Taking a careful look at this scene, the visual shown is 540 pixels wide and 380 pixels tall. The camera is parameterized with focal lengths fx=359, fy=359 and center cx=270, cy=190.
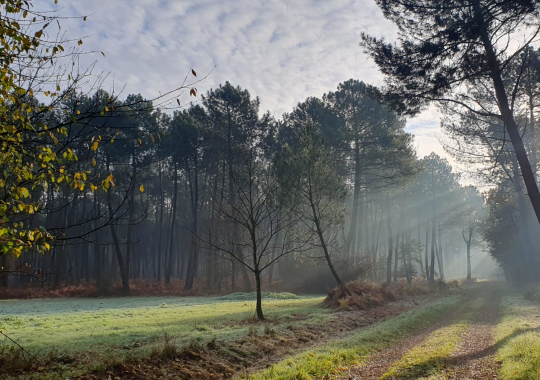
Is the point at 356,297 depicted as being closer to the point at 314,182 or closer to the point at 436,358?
the point at 314,182

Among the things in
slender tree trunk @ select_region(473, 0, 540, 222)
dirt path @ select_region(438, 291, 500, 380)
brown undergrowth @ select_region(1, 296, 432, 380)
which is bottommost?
dirt path @ select_region(438, 291, 500, 380)

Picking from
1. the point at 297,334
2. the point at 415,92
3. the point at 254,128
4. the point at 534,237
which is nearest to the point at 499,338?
the point at 297,334

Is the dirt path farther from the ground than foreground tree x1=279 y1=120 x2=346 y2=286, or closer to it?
closer to it

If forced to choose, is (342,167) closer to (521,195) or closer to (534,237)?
(521,195)

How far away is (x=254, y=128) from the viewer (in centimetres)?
3603

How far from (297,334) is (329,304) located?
8392 millimetres

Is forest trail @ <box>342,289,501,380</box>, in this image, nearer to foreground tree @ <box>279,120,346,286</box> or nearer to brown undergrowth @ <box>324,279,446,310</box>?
brown undergrowth @ <box>324,279,446,310</box>

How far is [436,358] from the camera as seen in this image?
7973 millimetres

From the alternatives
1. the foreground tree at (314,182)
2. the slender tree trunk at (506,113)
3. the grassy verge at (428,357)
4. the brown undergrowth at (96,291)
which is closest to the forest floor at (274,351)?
the grassy verge at (428,357)

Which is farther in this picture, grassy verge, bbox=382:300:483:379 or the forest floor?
grassy verge, bbox=382:300:483:379

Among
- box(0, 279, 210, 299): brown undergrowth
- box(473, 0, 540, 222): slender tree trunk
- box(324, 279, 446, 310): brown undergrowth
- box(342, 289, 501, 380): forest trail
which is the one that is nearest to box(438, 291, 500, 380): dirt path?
Result: box(342, 289, 501, 380): forest trail

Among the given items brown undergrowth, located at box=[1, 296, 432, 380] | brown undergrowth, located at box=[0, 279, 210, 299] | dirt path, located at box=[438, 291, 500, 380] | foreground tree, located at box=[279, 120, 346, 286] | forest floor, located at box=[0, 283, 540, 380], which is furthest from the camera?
brown undergrowth, located at box=[0, 279, 210, 299]

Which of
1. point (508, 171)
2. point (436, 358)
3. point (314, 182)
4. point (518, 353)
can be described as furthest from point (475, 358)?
point (508, 171)

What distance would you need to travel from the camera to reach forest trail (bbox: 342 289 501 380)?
695 centimetres
